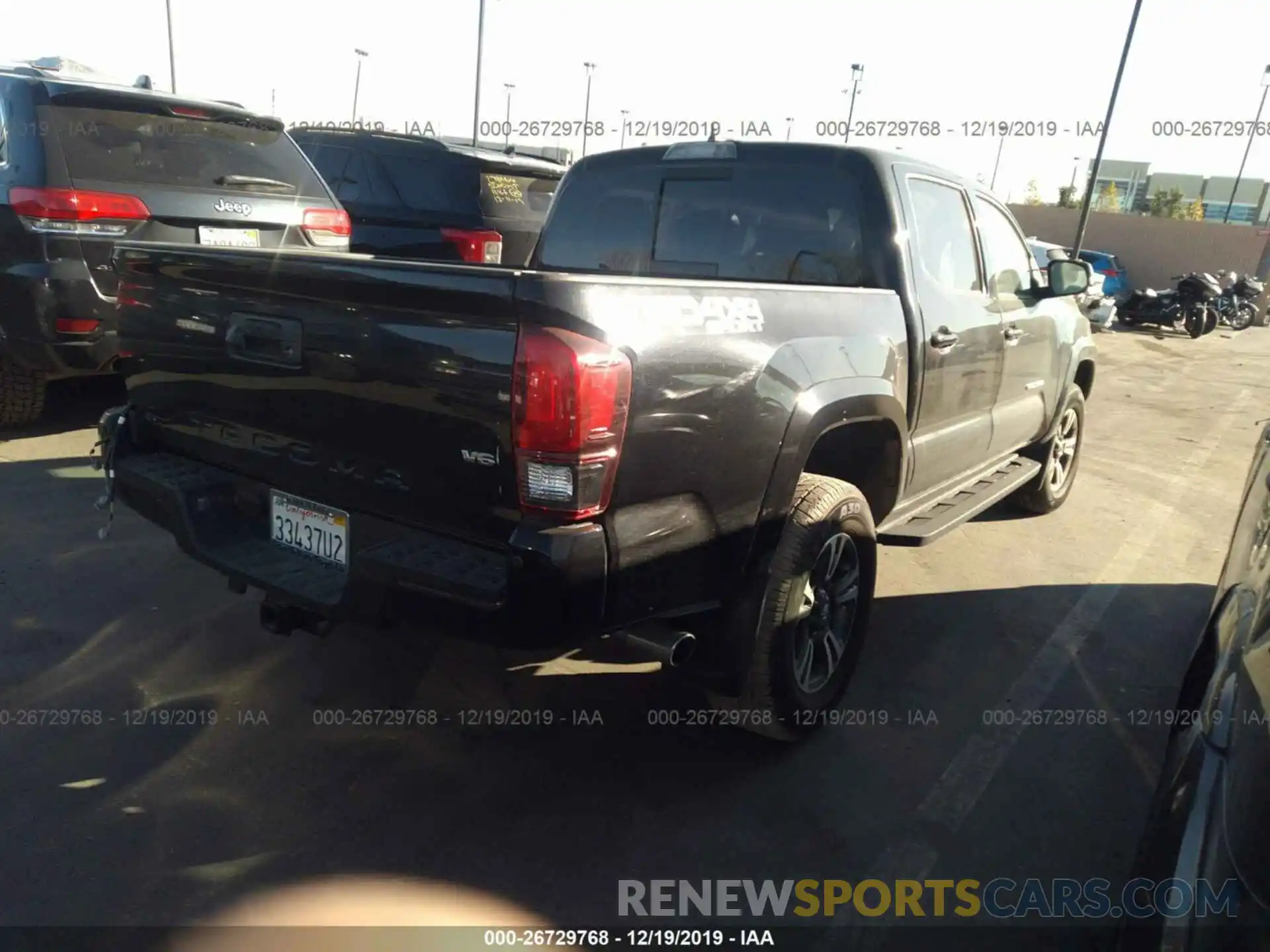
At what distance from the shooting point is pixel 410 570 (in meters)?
2.36

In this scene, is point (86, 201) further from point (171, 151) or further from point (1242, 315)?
point (1242, 315)

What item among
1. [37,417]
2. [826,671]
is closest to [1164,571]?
[826,671]

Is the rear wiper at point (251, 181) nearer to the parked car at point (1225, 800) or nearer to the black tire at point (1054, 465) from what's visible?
the black tire at point (1054, 465)

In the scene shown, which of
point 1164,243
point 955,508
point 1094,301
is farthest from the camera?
point 1164,243

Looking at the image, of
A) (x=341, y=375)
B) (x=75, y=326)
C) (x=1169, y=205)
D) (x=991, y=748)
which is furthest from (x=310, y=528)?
(x=1169, y=205)

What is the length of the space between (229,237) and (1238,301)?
24.2 metres

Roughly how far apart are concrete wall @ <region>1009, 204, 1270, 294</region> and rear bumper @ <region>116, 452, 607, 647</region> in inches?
1147

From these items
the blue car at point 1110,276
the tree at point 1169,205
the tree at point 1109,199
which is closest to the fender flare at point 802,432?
the blue car at point 1110,276

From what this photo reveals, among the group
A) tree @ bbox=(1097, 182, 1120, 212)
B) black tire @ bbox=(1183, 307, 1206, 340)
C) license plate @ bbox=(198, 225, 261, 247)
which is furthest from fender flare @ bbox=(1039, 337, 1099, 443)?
tree @ bbox=(1097, 182, 1120, 212)

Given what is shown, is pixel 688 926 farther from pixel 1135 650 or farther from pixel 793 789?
pixel 1135 650

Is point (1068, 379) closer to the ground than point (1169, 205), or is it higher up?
closer to the ground

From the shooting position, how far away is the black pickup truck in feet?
7.45

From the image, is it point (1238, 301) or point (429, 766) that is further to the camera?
point (1238, 301)

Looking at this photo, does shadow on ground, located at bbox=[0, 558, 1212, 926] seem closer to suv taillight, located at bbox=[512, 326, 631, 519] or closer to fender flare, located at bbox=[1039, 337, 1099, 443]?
suv taillight, located at bbox=[512, 326, 631, 519]
